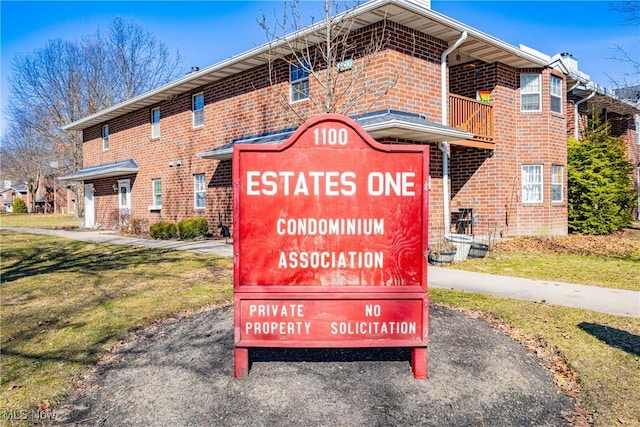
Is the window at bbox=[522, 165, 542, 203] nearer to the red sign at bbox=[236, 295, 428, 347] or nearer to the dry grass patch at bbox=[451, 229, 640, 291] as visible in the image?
the dry grass patch at bbox=[451, 229, 640, 291]

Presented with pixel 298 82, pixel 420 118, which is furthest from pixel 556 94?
pixel 298 82

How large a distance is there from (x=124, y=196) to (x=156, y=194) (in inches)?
132

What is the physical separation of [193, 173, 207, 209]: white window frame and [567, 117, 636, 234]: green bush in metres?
13.8

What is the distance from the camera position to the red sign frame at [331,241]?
3.78m

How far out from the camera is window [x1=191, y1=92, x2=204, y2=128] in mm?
17522

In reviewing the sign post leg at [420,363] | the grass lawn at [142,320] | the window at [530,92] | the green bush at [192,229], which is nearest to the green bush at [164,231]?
the green bush at [192,229]

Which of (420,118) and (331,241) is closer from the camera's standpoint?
(331,241)

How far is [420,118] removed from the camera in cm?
1109

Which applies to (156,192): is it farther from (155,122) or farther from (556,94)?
(556,94)

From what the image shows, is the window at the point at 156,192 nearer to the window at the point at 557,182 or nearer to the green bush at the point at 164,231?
the green bush at the point at 164,231

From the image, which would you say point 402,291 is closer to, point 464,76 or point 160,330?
point 160,330

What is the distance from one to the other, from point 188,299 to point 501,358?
4511mm

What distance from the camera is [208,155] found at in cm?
1486

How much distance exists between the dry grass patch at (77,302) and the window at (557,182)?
12.0 meters
